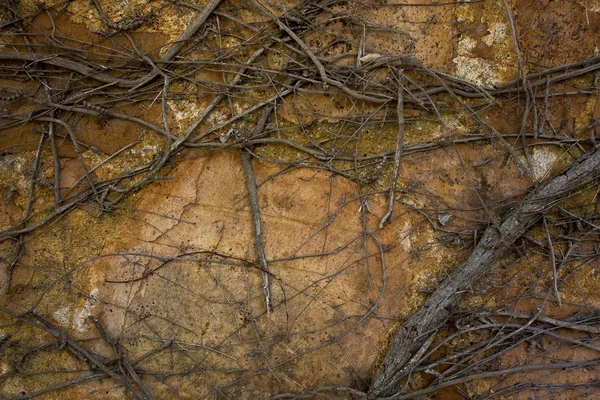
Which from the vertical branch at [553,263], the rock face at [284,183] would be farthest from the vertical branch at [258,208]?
the vertical branch at [553,263]

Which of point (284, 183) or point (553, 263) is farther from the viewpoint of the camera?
point (284, 183)

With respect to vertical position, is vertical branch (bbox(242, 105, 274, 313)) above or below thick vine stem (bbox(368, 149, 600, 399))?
above

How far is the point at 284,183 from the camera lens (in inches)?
106

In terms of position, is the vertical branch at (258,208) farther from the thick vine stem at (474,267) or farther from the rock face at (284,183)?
the thick vine stem at (474,267)

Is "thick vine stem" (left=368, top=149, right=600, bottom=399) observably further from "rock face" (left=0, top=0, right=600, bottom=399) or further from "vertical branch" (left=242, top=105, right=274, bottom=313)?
"vertical branch" (left=242, top=105, right=274, bottom=313)

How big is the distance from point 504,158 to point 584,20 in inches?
32.0

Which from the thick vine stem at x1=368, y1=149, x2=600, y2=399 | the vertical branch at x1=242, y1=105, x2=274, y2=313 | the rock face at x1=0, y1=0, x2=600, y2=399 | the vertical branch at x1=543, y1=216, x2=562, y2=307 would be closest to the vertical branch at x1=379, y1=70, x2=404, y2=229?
the rock face at x1=0, y1=0, x2=600, y2=399

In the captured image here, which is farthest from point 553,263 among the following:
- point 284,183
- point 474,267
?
point 284,183

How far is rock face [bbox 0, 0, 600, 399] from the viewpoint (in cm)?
260

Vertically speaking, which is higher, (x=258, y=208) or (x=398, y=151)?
(x=258, y=208)

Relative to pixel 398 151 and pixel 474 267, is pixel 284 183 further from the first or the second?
pixel 474 267

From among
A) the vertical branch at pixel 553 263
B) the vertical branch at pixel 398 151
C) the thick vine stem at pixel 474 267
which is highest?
the vertical branch at pixel 398 151

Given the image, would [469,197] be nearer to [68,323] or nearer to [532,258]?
[532,258]

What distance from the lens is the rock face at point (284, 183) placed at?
2602 mm
